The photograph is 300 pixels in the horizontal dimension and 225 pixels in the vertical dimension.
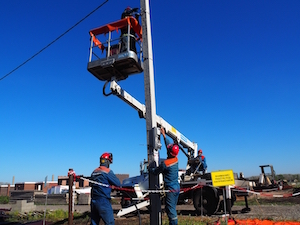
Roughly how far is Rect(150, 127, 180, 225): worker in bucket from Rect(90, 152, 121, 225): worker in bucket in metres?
1.09

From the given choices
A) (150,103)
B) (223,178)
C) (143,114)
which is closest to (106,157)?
(150,103)

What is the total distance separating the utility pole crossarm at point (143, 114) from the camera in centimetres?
919

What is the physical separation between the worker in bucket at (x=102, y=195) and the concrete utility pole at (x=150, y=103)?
1201 millimetres

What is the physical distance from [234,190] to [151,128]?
4.97 m

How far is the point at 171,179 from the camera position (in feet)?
18.4

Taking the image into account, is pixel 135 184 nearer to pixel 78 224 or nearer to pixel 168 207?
pixel 78 224

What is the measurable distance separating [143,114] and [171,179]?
5419 mm

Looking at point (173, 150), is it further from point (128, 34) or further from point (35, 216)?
point (35, 216)

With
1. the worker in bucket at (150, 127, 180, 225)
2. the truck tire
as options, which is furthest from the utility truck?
the worker in bucket at (150, 127, 180, 225)

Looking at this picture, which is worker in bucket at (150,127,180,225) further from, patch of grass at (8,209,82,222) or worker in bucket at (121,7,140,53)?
patch of grass at (8,209,82,222)

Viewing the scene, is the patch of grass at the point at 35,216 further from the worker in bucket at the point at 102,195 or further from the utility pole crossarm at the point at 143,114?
the worker in bucket at the point at 102,195

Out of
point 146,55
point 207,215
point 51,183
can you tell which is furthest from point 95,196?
point 51,183

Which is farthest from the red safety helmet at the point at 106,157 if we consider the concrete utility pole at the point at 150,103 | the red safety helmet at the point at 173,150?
the red safety helmet at the point at 173,150

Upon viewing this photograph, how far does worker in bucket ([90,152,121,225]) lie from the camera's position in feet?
15.7
